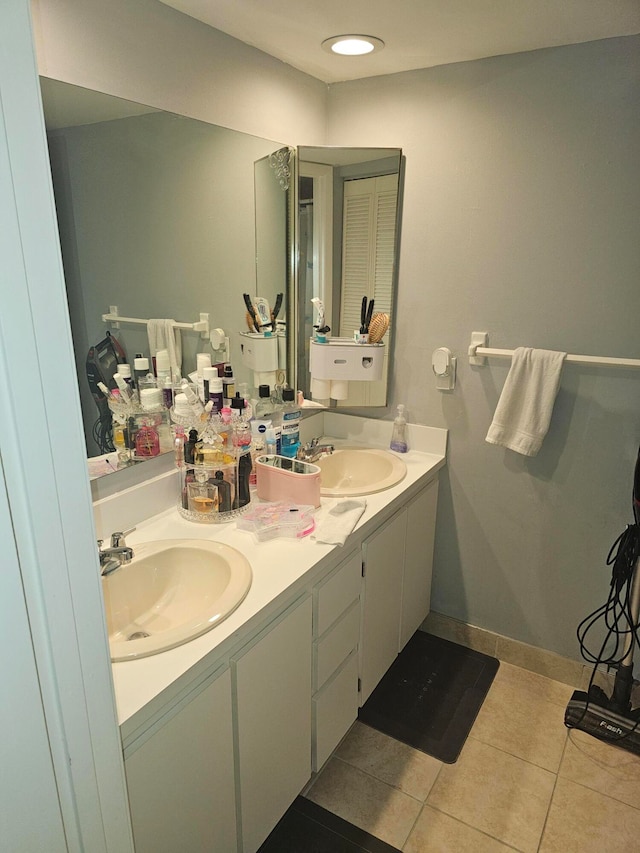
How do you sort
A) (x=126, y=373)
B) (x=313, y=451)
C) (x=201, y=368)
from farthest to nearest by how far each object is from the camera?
(x=313, y=451)
(x=201, y=368)
(x=126, y=373)

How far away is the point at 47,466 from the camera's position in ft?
1.96

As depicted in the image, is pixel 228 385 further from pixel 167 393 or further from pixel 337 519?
pixel 337 519

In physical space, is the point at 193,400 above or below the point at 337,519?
above

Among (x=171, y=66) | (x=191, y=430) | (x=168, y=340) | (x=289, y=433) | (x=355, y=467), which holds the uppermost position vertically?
(x=171, y=66)

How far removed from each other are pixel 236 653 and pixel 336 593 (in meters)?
0.43

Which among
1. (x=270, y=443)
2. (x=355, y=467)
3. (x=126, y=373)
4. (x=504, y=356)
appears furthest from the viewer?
(x=355, y=467)

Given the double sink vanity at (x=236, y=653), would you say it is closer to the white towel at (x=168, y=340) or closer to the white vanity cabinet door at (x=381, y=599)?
the white vanity cabinet door at (x=381, y=599)

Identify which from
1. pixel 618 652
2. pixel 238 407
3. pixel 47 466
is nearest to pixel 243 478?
pixel 238 407

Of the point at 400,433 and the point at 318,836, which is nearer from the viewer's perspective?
the point at 318,836

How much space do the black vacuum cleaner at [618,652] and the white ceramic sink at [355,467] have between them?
2.51 ft

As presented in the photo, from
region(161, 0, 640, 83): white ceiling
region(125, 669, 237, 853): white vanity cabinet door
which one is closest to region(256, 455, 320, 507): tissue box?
region(125, 669, 237, 853): white vanity cabinet door

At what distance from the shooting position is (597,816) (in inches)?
62.9

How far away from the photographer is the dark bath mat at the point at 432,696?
1853mm

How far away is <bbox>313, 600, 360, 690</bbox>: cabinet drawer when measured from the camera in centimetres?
147
